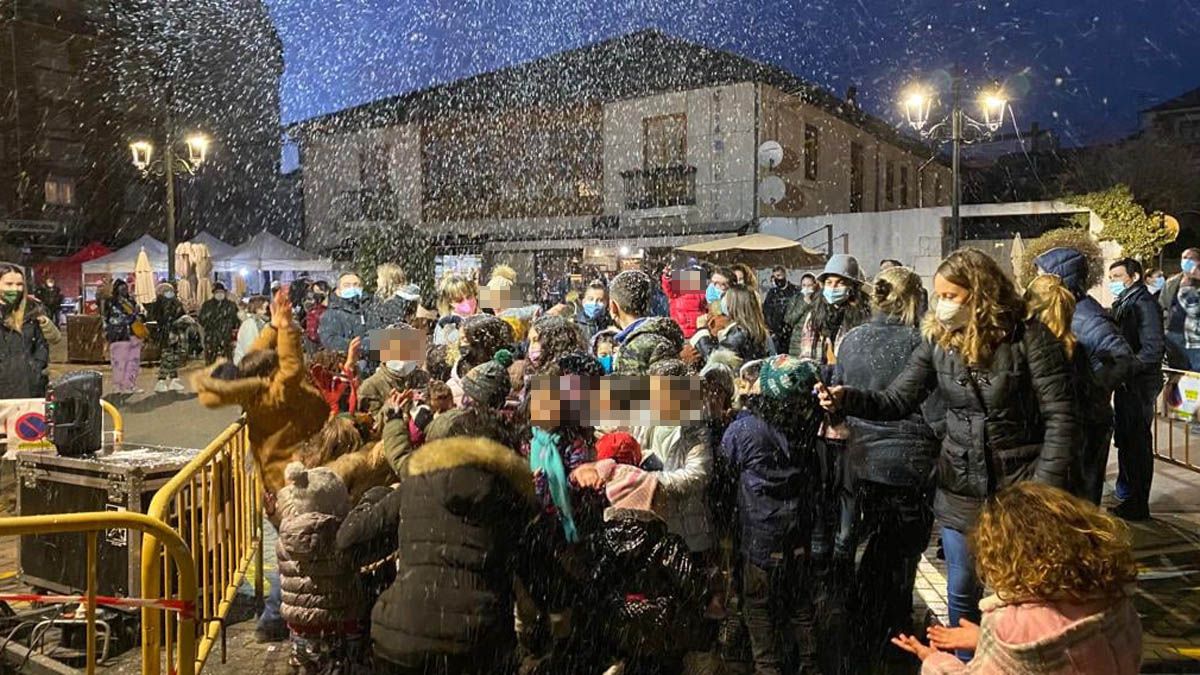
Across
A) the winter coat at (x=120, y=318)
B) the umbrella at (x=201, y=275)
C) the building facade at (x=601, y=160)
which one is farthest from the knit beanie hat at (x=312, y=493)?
the building facade at (x=601, y=160)

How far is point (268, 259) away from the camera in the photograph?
22.6 metres

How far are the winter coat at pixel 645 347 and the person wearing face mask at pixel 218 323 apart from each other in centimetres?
1094

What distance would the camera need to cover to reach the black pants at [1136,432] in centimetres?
624

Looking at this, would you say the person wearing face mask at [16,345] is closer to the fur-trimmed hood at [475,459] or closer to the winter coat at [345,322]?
the winter coat at [345,322]

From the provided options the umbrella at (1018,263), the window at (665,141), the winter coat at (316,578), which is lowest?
the winter coat at (316,578)

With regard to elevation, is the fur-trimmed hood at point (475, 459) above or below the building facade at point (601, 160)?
below

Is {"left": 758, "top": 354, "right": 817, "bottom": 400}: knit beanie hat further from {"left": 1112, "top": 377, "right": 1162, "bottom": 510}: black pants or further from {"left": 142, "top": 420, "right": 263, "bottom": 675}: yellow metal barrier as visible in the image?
{"left": 1112, "top": 377, "right": 1162, "bottom": 510}: black pants

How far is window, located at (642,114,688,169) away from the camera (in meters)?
24.1

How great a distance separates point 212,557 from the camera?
14.1 feet

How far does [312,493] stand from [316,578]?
0.34 metres

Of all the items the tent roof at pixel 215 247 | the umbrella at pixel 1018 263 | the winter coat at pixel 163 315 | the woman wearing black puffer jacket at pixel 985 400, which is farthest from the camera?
the tent roof at pixel 215 247

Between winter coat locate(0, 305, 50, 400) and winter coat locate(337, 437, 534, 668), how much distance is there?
236 inches

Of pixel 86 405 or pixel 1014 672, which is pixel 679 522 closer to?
pixel 1014 672

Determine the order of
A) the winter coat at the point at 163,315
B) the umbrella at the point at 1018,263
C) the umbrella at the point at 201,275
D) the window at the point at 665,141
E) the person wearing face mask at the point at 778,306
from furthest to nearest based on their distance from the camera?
the window at the point at 665,141 < the umbrella at the point at 201,275 < the winter coat at the point at 163,315 < the person wearing face mask at the point at 778,306 < the umbrella at the point at 1018,263
